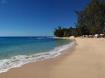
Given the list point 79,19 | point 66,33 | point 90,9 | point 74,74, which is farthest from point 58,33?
point 74,74

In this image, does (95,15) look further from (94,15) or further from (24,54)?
(24,54)

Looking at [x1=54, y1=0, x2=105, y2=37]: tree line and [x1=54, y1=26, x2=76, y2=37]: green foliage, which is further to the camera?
[x1=54, y1=26, x2=76, y2=37]: green foliage

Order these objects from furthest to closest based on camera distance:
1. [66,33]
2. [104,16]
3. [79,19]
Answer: [66,33]
[79,19]
[104,16]

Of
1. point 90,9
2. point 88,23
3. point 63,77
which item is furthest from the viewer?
point 88,23

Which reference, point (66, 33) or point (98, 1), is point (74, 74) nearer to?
point (98, 1)

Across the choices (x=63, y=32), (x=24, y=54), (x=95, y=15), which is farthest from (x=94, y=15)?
(x=63, y=32)

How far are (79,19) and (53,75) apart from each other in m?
42.3

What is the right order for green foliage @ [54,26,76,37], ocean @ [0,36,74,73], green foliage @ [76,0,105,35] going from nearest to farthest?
1. ocean @ [0,36,74,73]
2. green foliage @ [76,0,105,35]
3. green foliage @ [54,26,76,37]

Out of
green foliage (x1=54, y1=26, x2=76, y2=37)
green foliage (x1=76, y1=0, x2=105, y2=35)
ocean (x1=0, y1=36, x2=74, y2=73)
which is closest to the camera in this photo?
ocean (x1=0, y1=36, x2=74, y2=73)

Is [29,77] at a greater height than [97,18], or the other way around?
[97,18]

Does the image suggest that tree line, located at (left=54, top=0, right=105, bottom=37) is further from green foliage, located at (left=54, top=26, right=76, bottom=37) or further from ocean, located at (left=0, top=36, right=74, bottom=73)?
green foliage, located at (left=54, top=26, right=76, bottom=37)

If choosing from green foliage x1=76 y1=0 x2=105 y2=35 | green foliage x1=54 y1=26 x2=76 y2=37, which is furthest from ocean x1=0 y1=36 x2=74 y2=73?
green foliage x1=54 y1=26 x2=76 y2=37

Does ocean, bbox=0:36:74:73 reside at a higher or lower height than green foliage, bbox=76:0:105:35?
lower

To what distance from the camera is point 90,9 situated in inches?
1527
